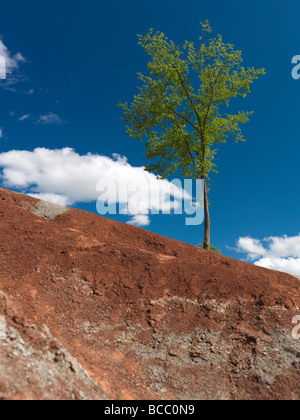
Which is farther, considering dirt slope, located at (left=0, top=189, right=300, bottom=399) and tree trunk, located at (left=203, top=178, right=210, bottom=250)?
tree trunk, located at (left=203, top=178, right=210, bottom=250)

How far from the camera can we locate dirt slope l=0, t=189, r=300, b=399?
831 centimetres

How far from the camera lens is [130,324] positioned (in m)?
11.8

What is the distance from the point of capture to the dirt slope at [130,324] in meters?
8.31

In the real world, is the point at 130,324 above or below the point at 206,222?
below

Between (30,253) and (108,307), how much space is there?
14.4 feet

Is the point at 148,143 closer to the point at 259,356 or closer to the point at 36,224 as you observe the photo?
the point at 36,224

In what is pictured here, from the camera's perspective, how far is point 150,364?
10398 mm

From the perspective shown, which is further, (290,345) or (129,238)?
(129,238)

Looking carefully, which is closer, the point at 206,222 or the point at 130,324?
the point at 130,324

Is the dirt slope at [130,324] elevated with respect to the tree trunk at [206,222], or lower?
lower

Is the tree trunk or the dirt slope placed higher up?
the tree trunk

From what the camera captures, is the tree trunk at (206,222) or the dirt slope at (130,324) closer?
the dirt slope at (130,324)
